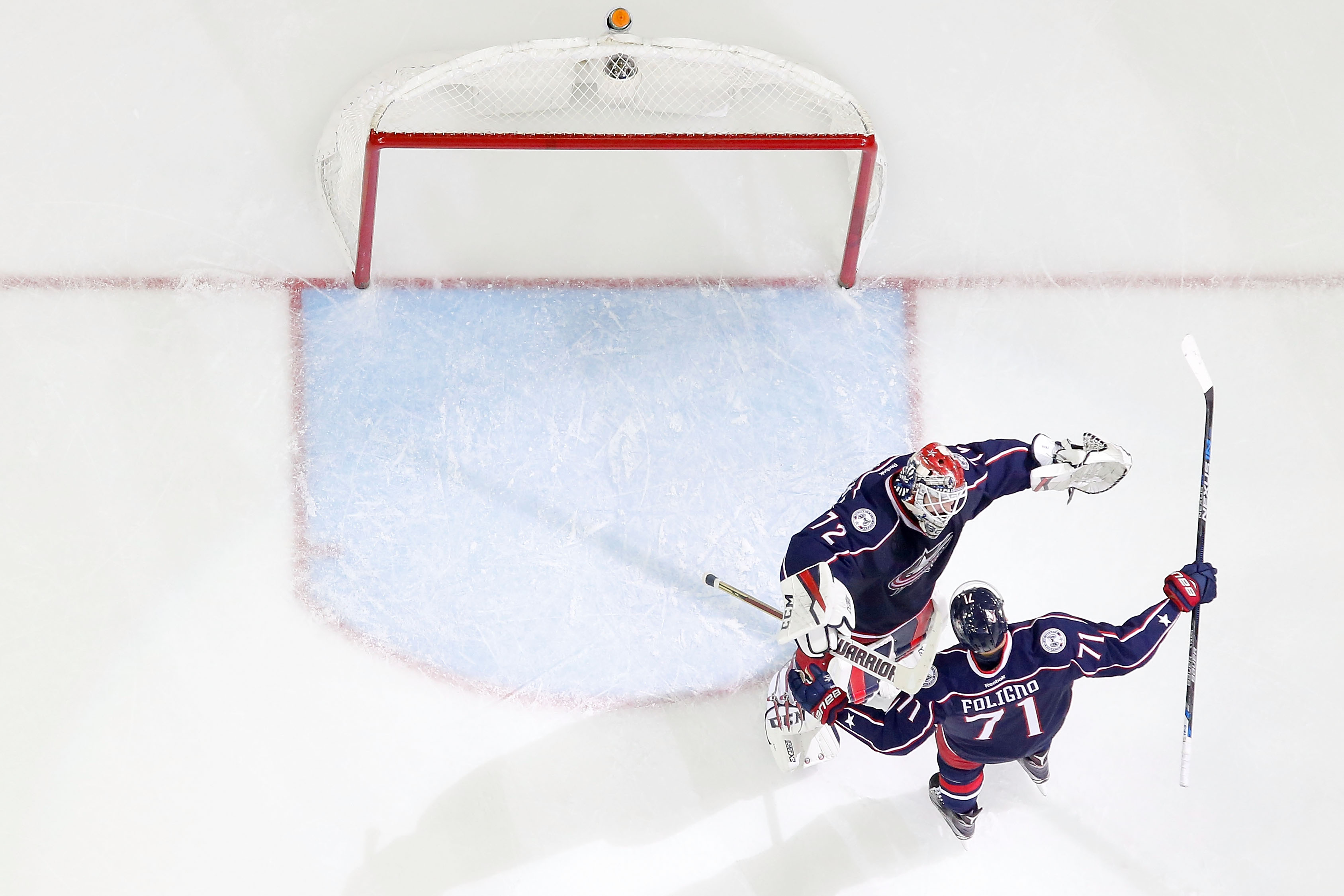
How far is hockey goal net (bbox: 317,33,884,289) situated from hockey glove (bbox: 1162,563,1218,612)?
5.08 ft

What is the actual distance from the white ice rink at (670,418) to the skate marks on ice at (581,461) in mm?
39

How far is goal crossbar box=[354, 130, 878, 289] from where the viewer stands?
3.71 m

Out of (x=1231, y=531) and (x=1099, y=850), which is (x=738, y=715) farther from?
(x=1231, y=531)

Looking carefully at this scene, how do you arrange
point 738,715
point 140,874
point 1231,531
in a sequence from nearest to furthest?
point 140,874 < point 738,715 < point 1231,531

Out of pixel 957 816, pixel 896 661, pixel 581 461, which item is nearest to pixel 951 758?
pixel 957 816

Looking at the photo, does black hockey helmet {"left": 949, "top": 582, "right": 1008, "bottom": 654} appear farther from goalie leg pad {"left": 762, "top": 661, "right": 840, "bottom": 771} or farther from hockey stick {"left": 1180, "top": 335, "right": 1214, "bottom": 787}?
goalie leg pad {"left": 762, "top": 661, "right": 840, "bottom": 771}

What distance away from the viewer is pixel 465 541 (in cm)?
406

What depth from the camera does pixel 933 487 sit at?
10.5ft

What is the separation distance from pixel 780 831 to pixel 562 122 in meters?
2.46

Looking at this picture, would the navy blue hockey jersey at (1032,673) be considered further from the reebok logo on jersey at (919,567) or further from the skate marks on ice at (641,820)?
the skate marks on ice at (641,820)

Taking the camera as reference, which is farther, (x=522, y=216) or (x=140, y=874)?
(x=522, y=216)

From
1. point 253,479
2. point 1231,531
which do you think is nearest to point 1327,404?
point 1231,531

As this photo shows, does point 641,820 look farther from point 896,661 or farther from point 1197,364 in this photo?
point 1197,364

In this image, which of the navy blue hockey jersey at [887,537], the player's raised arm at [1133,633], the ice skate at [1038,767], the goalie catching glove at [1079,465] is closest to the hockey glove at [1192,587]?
the player's raised arm at [1133,633]
